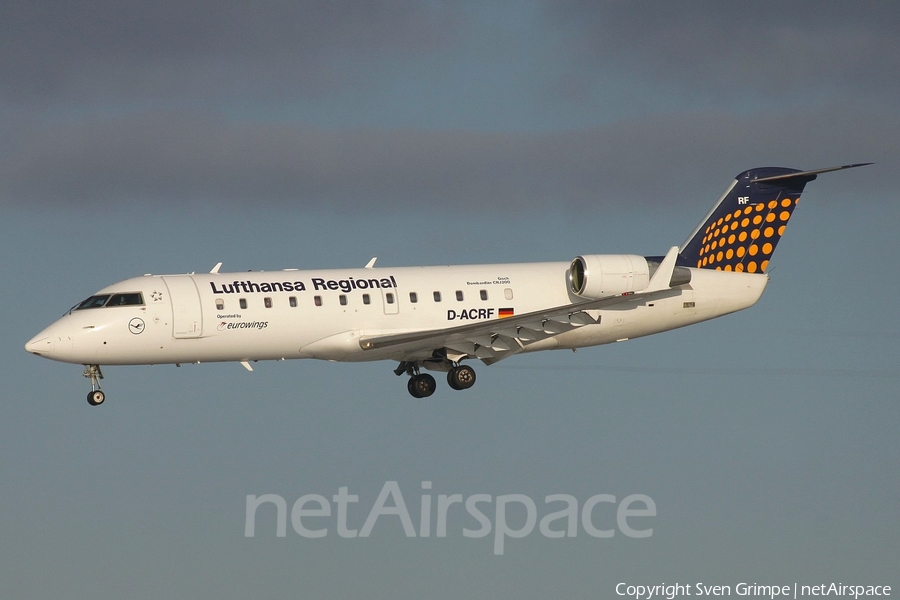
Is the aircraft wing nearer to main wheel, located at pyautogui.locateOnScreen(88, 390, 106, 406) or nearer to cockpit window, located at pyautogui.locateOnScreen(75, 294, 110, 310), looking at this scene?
cockpit window, located at pyautogui.locateOnScreen(75, 294, 110, 310)

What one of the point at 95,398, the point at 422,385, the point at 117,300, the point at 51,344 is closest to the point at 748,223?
the point at 422,385

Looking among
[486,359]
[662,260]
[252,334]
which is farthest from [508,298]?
[252,334]

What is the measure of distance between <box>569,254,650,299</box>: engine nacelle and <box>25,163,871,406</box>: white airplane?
0.04 m

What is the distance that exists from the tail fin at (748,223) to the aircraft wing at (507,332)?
2.87 metres

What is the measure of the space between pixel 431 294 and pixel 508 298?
2553mm

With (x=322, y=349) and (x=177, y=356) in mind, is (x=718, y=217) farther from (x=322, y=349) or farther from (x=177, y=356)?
(x=177, y=356)

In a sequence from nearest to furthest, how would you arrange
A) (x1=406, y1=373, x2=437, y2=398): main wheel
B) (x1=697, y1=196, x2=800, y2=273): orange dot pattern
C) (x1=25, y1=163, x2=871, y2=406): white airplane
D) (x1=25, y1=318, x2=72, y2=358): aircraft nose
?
(x1=25, y1=318, x2=72, y2=358): aircraft nose → (x1=25, y1=163, x2=871, y2=406): white airplane → (x1=406, y1=373, x2=437, y2=398): main wheel → (x1=697, y1=196, x2=800, y2=273): orange dot pattern

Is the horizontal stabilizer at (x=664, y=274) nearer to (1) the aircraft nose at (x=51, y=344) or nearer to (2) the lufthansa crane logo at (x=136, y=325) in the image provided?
(2) the lufthansa crane logo at (x=136, y=325)

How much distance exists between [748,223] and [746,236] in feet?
1.63

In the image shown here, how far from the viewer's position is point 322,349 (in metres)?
44.3

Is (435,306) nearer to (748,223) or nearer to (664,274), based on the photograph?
(664,274)

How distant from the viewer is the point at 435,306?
45656 millimetres

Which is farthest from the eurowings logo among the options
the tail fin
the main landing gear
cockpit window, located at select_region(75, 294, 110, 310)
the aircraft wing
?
the tail fin

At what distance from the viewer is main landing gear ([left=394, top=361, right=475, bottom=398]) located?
4641 centimetres
